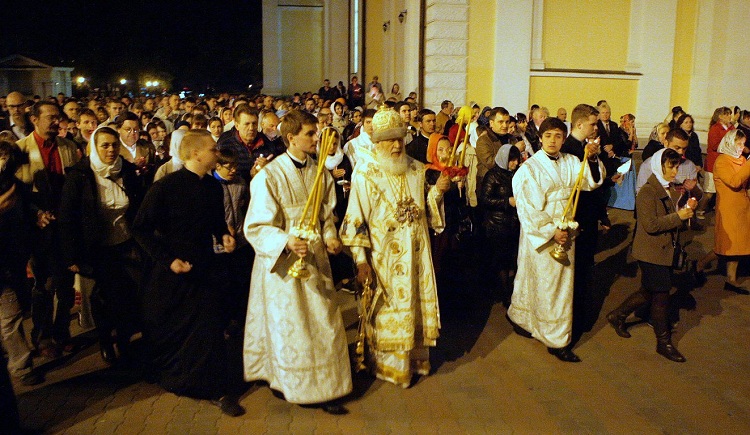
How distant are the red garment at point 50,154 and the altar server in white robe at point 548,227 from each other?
4.02m

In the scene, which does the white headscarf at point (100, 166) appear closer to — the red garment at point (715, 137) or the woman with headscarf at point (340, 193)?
the woman with headscarf at point (340, 193)

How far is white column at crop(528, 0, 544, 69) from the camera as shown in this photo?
16156 mm

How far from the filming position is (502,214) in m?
7.72

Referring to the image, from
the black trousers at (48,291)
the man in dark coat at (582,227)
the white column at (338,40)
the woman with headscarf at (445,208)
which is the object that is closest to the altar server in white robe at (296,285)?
the black trousers at (48,291)

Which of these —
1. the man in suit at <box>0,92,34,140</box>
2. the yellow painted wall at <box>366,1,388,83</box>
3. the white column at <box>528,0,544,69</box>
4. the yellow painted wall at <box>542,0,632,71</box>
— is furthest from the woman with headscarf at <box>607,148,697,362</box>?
the yellow painted wall at <box>366,1,388,83</box>

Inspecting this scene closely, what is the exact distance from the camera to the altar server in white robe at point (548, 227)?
605cm

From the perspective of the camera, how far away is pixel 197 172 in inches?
200

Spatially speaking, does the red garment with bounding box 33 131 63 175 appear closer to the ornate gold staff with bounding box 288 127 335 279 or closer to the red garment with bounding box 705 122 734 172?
the ornate gold staff with bounding box 288 127 335 279

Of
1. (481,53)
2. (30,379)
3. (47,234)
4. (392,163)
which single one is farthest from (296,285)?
(481,53)

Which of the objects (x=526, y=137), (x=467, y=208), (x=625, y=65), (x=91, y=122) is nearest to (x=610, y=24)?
(x=625, y=65)

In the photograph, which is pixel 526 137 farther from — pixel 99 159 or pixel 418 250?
pixel 99 159

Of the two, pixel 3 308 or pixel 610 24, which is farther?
pixel 610 24

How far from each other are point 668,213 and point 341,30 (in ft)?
92.0

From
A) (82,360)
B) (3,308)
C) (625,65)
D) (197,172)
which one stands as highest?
(625,65)
